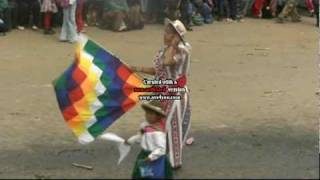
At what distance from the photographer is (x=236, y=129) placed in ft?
30.2

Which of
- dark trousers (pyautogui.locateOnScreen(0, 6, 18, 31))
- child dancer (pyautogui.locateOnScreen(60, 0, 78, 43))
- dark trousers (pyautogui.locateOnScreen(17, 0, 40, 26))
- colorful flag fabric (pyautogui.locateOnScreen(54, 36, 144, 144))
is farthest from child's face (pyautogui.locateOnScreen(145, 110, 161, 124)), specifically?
dark trousers (pyautogui.locateOnScreen(17, 0, 40, 26))

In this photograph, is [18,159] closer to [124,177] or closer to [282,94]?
[124,177]

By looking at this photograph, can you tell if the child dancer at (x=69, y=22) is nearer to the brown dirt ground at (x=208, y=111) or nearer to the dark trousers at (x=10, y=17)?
the brown dirt ground at (x=208, y=111)

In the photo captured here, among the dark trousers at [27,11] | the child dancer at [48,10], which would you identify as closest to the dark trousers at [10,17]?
the dark trousers at [27,11]

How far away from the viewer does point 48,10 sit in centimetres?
1606

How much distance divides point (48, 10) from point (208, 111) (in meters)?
7.05

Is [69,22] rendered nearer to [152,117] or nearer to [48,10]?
[48,10]

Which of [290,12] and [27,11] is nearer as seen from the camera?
[27,11]

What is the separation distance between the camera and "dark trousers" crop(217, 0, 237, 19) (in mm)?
19453

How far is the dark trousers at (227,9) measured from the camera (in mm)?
19453

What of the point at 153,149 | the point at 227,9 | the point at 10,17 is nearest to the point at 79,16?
the point at 10,17

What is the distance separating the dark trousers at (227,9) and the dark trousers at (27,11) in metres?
5.19

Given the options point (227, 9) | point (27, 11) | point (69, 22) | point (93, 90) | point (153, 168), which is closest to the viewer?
point (153, 168)

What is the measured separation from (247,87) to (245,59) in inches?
113
